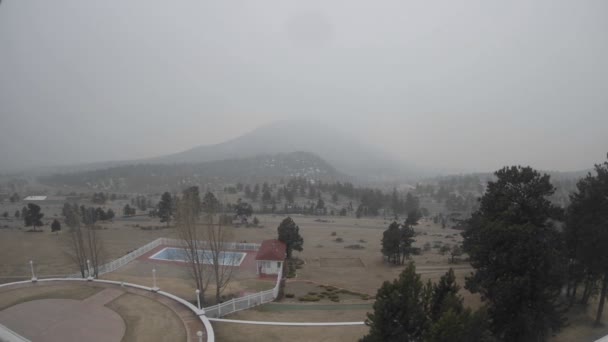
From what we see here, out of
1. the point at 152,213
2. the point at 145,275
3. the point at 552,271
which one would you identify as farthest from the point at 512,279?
the point at 152,213

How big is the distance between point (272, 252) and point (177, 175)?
424ft

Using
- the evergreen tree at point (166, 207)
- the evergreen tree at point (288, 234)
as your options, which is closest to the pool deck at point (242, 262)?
the evergreen tree at point (288, 234)

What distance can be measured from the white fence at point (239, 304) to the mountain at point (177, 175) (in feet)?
316

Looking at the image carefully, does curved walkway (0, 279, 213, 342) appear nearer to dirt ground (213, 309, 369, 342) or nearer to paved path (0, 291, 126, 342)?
dirt ground (213, 309, 369, 342)

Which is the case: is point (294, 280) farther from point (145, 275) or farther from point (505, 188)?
point (505, 188)

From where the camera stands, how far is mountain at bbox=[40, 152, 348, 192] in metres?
122

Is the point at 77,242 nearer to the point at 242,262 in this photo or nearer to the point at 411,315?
the point at 242,262

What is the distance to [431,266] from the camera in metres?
28.5

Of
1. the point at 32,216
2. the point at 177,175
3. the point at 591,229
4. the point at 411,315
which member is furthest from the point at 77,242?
the point at 177,175

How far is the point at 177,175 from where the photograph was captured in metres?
142

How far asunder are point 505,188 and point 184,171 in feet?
510

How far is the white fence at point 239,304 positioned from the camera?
14180 mm

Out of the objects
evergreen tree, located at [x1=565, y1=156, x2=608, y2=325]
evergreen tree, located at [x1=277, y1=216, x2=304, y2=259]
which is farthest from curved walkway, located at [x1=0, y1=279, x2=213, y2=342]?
evergreen tree, located at [x1=565, y1=156, x2=608, y2=325]

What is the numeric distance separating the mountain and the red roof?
87718 mm
